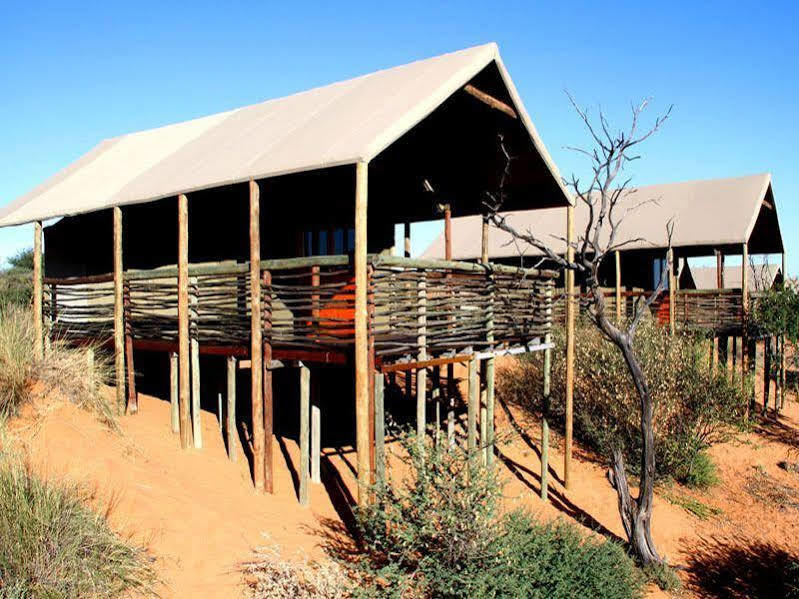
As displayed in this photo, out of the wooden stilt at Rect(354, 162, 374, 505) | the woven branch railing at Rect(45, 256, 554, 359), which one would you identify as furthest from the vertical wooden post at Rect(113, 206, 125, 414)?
the wooden stilt at Rect(354, 162, 374, 505)

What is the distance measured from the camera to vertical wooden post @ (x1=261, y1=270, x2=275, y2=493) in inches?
374

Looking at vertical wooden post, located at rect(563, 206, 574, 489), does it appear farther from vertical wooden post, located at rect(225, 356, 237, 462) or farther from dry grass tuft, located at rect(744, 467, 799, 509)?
vertical wooden post, located at rect(225, 356, 237, 462)

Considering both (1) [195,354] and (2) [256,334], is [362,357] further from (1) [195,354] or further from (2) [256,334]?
(1) [195,354]

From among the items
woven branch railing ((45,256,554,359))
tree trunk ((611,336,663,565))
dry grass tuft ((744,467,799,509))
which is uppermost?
woven branch railing ((45,256,554,359))

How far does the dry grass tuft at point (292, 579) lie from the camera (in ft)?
21.6

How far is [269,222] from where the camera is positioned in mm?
13312

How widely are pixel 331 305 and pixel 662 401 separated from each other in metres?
9.03

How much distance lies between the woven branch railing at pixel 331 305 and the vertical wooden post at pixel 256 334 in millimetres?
145

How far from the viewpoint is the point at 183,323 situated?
1059 cm

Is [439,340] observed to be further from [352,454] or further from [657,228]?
[657,228]

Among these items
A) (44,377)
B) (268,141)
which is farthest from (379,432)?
(44,377)

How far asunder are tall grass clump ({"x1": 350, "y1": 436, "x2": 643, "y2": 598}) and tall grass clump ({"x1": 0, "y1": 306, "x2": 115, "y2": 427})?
179 inches

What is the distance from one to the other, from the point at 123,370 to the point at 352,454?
4.09 meters

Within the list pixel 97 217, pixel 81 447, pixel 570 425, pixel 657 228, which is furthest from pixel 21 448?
pixel 657 228
